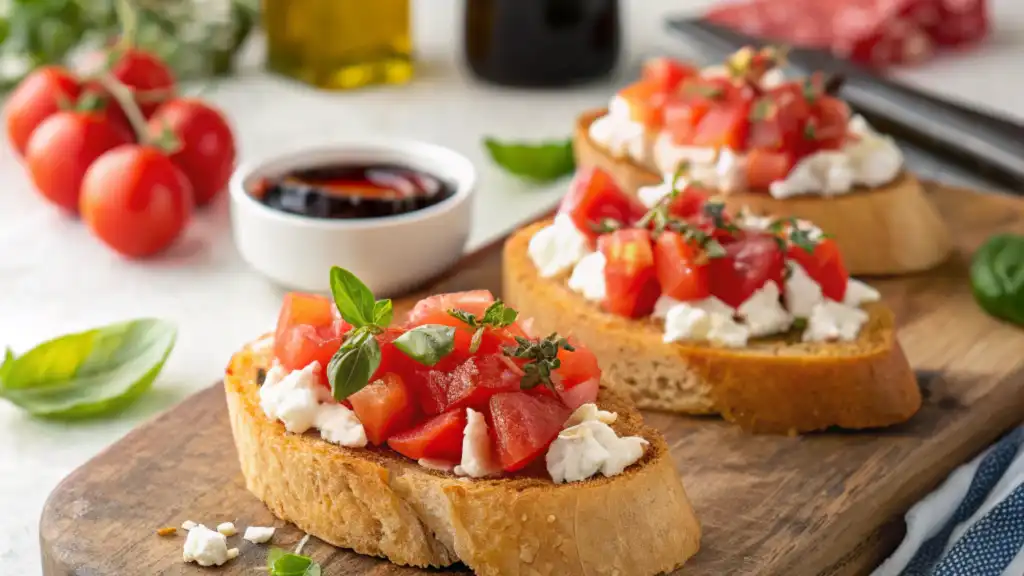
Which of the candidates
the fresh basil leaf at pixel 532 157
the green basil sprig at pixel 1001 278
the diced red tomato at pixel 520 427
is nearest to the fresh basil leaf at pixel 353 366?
the diced red tomato at pixel 520 427

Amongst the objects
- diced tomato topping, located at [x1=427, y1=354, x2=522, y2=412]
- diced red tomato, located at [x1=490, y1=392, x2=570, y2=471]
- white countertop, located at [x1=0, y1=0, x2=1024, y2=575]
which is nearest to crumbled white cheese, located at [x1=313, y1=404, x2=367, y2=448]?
diced tomato topping, located at [x1=427, y1=354, x2=522, y2=412]

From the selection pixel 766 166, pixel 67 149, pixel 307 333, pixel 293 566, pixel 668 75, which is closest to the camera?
pixel 293 566

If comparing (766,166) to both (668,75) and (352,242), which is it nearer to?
(668,75)

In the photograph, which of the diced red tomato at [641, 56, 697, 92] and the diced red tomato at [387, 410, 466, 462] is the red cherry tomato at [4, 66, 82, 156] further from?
the diced red tomato at [387, 410, 466, 462]

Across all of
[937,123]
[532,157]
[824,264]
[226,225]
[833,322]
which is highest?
[824,264]

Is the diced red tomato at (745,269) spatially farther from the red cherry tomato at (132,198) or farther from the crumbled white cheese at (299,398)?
the red cherry tomato at (132,198)

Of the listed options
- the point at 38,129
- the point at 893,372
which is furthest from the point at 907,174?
the point at 38,129

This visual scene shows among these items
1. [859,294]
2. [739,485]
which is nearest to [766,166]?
[859,294]
